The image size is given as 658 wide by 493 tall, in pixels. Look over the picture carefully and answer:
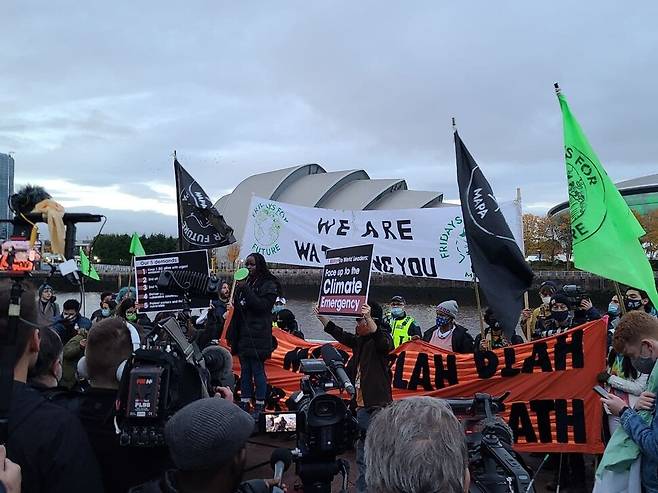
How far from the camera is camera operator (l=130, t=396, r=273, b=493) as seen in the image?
1699mm

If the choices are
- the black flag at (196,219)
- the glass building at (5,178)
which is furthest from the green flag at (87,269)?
the glass building at (5,178)

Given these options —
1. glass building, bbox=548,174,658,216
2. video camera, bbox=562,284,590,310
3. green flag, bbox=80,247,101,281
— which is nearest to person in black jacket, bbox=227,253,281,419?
video camera, bbox=562,284,590,310

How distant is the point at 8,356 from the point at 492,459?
169 cm

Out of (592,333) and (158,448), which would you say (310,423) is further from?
(592,333)

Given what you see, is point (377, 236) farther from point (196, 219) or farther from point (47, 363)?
point (47, 363)

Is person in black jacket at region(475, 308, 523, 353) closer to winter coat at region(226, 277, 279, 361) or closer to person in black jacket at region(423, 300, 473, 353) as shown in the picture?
person in black jacket at region(423, 300, 473, 353)

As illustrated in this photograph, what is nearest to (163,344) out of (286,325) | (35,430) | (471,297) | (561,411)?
(35,430)

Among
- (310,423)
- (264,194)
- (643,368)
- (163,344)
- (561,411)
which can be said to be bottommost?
(561,411)

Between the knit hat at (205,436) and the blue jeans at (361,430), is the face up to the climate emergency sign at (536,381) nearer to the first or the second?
the blue jeans at (361,430)

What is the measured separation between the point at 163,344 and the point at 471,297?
34.7 m

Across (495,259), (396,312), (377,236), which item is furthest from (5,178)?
(495,259)

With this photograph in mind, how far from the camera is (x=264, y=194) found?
6438cm

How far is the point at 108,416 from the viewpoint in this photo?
2.31m

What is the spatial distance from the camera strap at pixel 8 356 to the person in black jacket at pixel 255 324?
4.32 m
